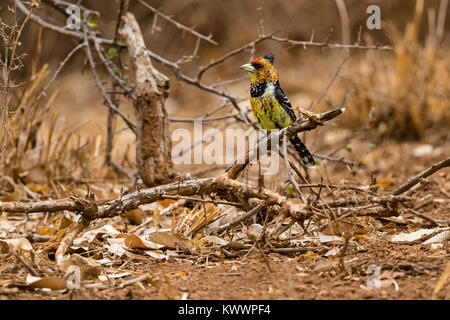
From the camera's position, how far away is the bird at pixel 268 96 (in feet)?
11.8

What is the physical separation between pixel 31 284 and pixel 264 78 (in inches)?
76.6

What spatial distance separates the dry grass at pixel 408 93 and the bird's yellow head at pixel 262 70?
135 inches

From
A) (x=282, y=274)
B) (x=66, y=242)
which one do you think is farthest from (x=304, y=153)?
(x=66, y=242)

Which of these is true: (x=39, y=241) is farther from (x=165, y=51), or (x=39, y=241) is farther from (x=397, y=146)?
(x=165, y=51)

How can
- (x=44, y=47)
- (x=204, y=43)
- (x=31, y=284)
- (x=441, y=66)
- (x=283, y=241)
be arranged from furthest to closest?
1. (x=204, y=43)
2. (x=44, y=47)
3. (x=441, y=66)
4. (x=283, y=241)
5. (x=31, y=284)

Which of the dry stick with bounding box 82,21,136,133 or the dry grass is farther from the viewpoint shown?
the dry grass

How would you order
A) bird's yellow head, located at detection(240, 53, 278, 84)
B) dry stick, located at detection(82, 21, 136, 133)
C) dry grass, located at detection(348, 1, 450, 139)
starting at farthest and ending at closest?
dry grass, located at detection(348, 1, 450, 139), dry stick, located at detection(82, 21, 136, 133), bird's yellow head, located at detection(240, 53, 278, 84)

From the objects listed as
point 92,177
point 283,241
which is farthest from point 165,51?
point 283,241

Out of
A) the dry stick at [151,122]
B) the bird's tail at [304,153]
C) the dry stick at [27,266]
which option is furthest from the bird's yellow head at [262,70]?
the dry stick at [27,266]

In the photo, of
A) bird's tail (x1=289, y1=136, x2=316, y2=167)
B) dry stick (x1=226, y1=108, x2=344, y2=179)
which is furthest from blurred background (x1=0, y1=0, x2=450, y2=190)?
dry stick (x1=226, y1=108, x2=344, y2=179)

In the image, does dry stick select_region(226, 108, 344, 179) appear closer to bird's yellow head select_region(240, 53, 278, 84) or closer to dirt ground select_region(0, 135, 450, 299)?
dirt ground select_region(0, 135, 450, 299)

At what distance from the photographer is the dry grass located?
6949 millimetres

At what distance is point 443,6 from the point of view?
7.88m

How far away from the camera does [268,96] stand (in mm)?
3662
